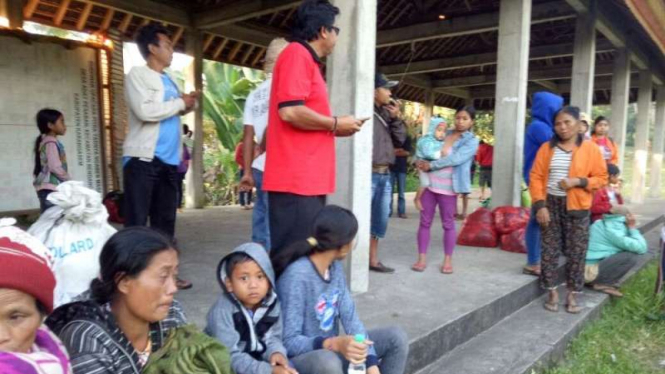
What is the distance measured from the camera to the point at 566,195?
372cm

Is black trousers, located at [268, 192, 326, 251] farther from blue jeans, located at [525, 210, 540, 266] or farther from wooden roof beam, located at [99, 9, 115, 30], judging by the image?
wooden roof beam, located at [99, 9, 115, 30]

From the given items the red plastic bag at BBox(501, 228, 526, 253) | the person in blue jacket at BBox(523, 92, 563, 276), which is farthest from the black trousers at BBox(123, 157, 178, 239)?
the red plastic bag at BBox(501, 228, 526, 253)

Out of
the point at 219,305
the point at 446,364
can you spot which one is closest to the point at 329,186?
the point at 219,305

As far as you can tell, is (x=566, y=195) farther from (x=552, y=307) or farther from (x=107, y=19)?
(x=107, y=19)

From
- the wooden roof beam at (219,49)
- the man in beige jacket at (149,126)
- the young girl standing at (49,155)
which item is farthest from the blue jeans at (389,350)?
the wooden roof beam at (219,49)

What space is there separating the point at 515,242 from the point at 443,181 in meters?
1.43

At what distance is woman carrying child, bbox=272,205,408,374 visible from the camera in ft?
6.95

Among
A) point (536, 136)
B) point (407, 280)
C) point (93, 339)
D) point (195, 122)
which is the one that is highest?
point (195, 122)

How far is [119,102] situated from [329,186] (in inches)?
180

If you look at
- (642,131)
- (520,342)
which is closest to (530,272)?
(520,342)

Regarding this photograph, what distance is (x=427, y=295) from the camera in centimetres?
342

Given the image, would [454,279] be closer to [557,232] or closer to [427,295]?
[427,295]

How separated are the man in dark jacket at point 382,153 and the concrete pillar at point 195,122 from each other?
440 cm

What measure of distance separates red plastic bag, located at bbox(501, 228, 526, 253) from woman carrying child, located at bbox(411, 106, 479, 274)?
1105mm
